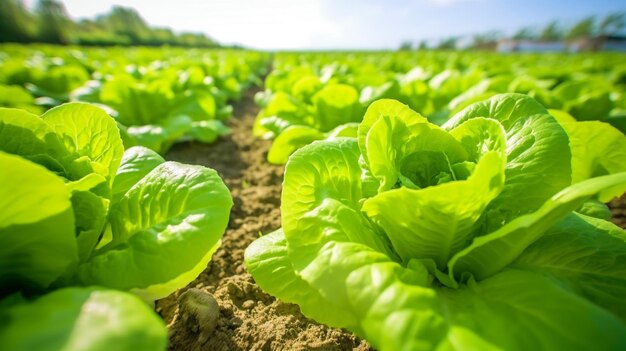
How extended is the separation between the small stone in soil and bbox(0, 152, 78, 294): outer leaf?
65 cm

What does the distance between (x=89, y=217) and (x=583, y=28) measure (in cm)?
6950

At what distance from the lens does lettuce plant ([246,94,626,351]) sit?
1.03 metres

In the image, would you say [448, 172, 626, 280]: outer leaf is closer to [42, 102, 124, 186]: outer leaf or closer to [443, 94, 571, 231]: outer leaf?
[443, 94, 571, 231]: outer leaf

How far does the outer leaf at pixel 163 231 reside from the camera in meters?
1.26

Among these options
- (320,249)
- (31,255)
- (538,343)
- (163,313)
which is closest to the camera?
(538,343)

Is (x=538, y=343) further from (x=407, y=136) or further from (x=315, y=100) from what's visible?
(x=315, y=100)

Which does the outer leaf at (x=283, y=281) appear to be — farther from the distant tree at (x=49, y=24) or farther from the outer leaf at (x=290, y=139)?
the distant tree at (x=49, y=24)

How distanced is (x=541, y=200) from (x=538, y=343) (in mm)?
581

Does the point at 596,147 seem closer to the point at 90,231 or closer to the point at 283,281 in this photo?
the point at 283,281

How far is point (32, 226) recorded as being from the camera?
1.06m

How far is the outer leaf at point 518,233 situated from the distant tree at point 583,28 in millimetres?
66500

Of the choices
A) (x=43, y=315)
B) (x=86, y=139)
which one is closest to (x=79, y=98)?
(x=86, y=139)

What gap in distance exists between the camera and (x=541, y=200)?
1394mm

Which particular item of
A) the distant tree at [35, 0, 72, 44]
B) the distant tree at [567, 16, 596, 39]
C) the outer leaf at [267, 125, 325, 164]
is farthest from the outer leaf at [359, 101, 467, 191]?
the distant tree at [567, 16, 596, 39]
